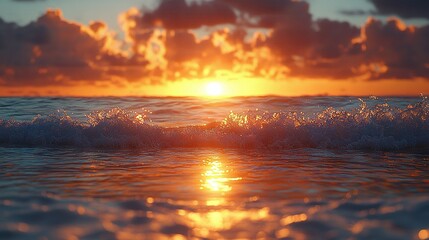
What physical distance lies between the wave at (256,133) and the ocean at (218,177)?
4 centimetres

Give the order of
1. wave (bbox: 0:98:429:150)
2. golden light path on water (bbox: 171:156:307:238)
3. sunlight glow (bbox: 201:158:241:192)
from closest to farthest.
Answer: golden light path on water (bbox: 171:156:307:238) < sunlight glow (bbox: 201:158:241:192) < wave (bbox: 0:98:429:150)

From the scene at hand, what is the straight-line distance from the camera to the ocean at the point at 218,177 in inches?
192

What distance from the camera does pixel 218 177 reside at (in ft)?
27.6

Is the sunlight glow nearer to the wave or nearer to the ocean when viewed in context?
the ocean

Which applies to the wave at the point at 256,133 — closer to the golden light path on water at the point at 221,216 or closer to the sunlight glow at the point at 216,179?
the sunlight glow at the point at 216,179

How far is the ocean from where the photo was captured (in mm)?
4867

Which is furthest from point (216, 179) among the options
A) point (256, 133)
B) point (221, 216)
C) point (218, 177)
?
point (256, 133)

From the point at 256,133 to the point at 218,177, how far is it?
7180 mm

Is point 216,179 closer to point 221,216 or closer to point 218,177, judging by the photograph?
point 218,177

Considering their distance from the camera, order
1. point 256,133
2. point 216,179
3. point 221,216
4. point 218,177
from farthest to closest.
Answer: point 256,133
point 218,177
point 216,179
point 221,216

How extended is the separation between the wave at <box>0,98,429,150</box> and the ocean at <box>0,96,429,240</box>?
4 centimetres

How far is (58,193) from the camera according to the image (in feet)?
22.6

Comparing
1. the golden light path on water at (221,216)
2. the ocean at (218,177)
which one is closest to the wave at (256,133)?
the ocean at (218,177)

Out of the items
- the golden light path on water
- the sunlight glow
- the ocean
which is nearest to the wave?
the ocean
